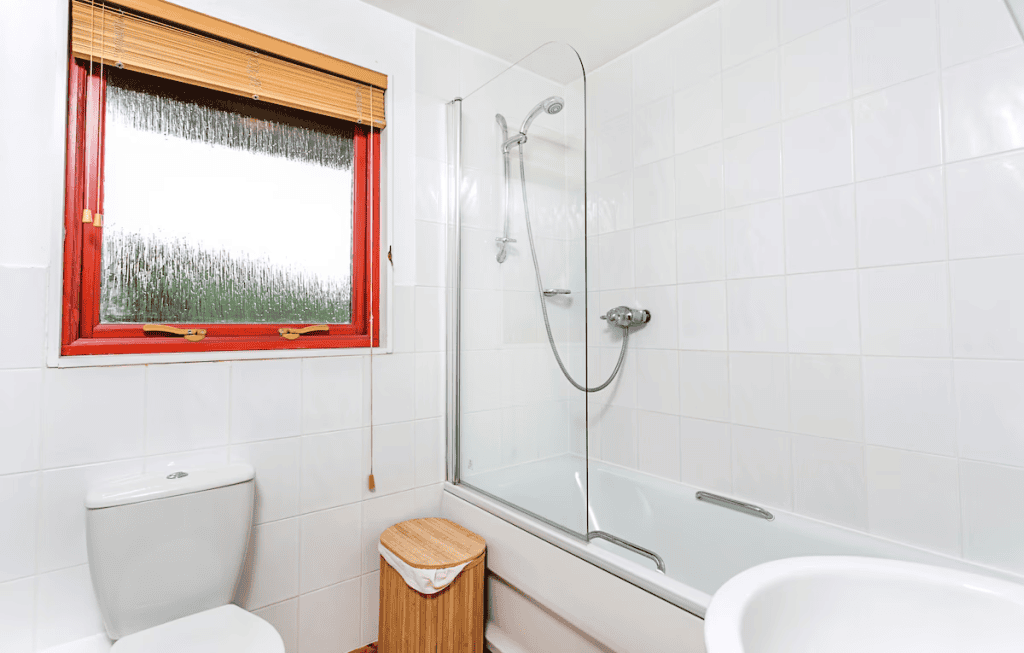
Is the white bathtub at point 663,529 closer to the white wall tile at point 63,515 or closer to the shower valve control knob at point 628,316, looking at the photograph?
the shower valve control knob at point 628,316

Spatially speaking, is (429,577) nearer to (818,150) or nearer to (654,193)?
(654,193)

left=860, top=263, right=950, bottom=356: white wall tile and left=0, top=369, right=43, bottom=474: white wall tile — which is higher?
left=860, top=263, right=950, bottom=356: white wall tile

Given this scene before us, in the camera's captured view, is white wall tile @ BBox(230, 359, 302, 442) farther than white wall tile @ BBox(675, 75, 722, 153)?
No

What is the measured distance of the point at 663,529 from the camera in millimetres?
1681

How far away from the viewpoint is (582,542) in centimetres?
129

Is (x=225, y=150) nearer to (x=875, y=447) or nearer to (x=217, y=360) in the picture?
(x=217, y=360)

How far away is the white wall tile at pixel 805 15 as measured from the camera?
1.40 meters

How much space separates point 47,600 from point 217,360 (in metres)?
0.68

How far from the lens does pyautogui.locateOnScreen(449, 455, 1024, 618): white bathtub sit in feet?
3.95

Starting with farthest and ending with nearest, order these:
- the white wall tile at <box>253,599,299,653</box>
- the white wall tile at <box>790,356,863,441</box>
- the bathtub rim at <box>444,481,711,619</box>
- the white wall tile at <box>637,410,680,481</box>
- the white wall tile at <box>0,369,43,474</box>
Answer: the white wall tile at <box>637,410,680,481</box> < the white wall tile at <box>253,599,299,653</box> < the white wall tile at <box>790,356,863,441</box> < the white wall tile at <box>0,369,43,474</box> < the bathtub rim at <box>444,481,711,619</box>

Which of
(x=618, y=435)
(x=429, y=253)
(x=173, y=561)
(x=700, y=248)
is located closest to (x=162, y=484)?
(x=173, y=561)

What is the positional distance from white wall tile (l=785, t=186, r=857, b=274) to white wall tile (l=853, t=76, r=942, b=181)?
3.6 inches

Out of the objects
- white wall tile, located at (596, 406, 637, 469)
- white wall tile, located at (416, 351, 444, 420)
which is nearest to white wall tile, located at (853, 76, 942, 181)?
white wall tile, located at (596, 406, 637, 469)

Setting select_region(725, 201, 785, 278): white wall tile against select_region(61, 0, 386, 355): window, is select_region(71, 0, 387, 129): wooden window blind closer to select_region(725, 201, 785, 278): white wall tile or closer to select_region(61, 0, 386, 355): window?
select_region(61, 0, 386, 355): window
